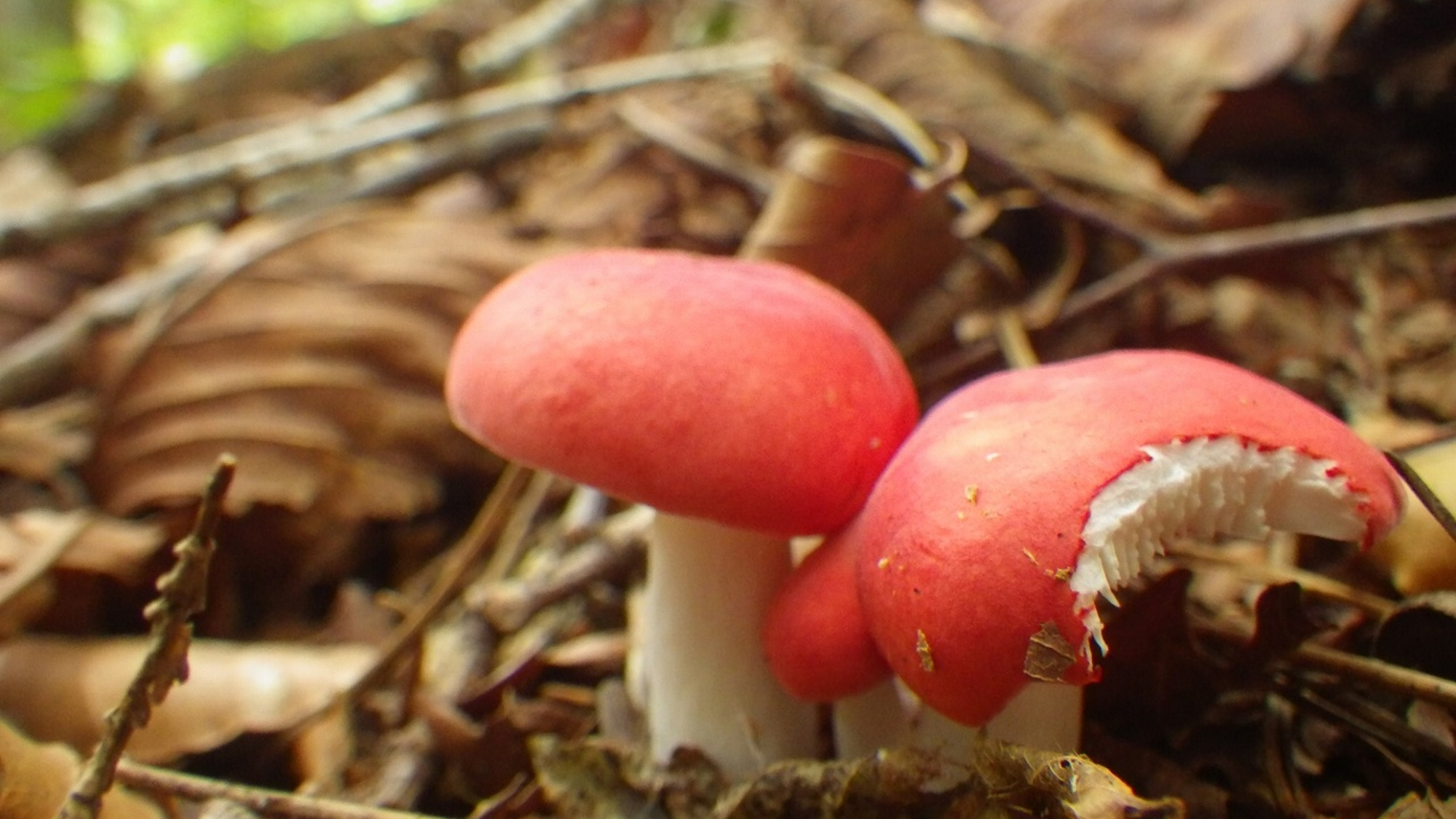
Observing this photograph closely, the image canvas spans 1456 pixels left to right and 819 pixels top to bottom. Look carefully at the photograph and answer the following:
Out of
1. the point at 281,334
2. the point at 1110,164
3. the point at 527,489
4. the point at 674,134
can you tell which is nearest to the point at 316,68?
the point at 674,134

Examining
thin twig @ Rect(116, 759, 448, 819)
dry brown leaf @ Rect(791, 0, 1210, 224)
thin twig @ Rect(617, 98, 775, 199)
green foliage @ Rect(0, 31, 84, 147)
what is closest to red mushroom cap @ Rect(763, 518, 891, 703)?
thin twig @ Rect(116, 759, 448, 819)

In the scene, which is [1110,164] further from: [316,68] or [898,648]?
[316,68]

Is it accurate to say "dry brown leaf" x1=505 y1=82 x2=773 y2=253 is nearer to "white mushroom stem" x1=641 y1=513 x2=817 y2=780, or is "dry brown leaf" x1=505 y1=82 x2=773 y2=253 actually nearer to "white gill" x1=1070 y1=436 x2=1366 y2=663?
"white mushroom stem" x1=641 y1=513 x2=817 y2=780

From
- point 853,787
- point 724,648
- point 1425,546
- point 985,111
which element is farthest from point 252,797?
point 985,111

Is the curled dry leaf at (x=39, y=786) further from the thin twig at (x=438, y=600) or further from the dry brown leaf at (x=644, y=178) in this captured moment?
the dry brown leaf at (x=644, y=178)

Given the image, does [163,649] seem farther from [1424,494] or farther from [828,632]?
[1424,494]
